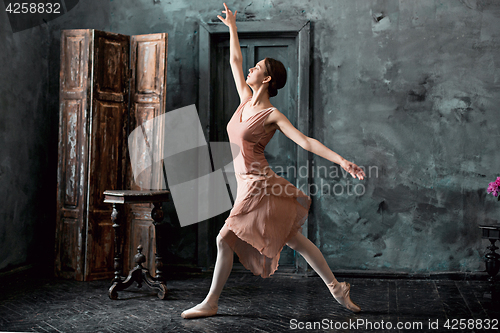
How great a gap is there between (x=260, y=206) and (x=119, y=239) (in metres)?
1.56

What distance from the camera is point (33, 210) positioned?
4945mm

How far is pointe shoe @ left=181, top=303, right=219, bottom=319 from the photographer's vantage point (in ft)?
10.8

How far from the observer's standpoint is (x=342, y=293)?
339 centimetres

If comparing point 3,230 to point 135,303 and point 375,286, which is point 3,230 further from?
point 375,286

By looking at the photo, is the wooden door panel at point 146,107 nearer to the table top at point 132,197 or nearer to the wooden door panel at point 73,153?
the wooden door panel at point 73,153

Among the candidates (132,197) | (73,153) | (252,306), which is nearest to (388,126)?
(252,306)

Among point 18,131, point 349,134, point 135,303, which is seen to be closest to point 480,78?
point 349,134

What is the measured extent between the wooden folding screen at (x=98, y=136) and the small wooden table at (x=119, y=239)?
21.8 inches

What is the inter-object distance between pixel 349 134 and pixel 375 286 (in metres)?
1.64

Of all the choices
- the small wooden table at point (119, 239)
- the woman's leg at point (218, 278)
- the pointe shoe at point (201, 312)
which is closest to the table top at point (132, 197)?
the small wooden table at point (119, 239)

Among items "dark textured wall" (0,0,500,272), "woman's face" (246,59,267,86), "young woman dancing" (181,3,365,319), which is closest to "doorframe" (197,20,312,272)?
"dark textured wall" (0,0,500,272)

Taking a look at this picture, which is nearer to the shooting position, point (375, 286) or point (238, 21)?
point (375, 286)

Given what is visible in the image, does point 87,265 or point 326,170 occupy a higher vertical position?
point 326,170

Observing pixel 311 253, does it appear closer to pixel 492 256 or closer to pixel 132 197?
pixel 132 197
